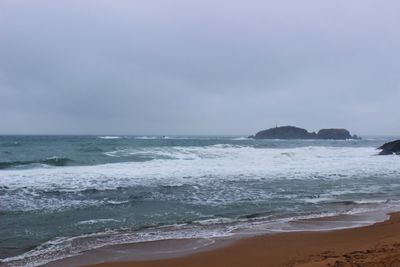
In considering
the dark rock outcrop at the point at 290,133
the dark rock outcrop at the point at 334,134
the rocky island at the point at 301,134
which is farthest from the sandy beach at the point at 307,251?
the dark rock outcrop at the point at 290,133

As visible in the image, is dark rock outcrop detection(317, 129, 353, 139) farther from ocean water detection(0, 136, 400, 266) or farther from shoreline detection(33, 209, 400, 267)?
shoreline detection(33, 209, 400, 267)

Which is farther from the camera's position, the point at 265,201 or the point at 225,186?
the point at 225,186

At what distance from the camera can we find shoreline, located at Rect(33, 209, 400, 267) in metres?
6.26

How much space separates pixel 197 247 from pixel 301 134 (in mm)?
Result: 123507

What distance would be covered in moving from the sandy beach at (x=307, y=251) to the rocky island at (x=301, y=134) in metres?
119

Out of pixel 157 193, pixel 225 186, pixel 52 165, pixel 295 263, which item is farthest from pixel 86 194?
pixel 52 165

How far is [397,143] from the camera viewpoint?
3738cm

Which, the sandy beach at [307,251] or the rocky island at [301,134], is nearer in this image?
the sandy beach at [307,251]

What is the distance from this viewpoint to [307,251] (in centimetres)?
666

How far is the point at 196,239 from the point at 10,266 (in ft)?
10.3

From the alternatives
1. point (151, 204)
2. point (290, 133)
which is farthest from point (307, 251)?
point (290, 133)

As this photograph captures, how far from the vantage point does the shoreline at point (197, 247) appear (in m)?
6.26

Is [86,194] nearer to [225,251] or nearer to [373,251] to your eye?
[225,251]

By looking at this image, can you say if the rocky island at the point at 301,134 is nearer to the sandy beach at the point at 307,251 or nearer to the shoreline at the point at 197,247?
the shoreline at the point at 197,247
